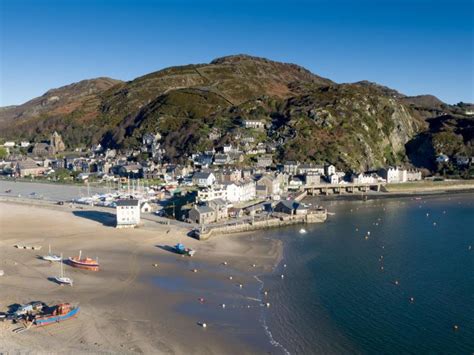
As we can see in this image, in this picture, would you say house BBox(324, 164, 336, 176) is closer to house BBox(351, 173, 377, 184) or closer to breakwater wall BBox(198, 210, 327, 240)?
house BBox(351, 173, 377, 184)

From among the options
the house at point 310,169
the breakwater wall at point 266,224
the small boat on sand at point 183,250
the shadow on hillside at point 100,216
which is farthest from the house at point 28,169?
the small boat on sand at point 183,250

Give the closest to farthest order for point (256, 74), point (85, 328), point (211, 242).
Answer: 1. point (85, 328)
2. point (211, 242)
3. point (256, 74)

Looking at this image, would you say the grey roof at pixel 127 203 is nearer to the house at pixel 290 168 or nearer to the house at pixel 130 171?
the house at pixel 130 171

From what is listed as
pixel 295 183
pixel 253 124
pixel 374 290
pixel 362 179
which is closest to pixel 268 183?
pixel 295 183

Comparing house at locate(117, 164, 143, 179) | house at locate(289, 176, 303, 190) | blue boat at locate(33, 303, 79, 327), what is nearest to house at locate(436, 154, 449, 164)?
house at locate(289, 176, 303, 190)

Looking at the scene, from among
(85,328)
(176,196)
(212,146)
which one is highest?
(212,146)

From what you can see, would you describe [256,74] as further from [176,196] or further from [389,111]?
[176,196]

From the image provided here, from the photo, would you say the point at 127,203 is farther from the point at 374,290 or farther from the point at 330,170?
the point at 330,170

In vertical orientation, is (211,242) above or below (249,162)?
below

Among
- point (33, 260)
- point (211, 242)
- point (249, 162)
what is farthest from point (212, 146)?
point (33, 260)
